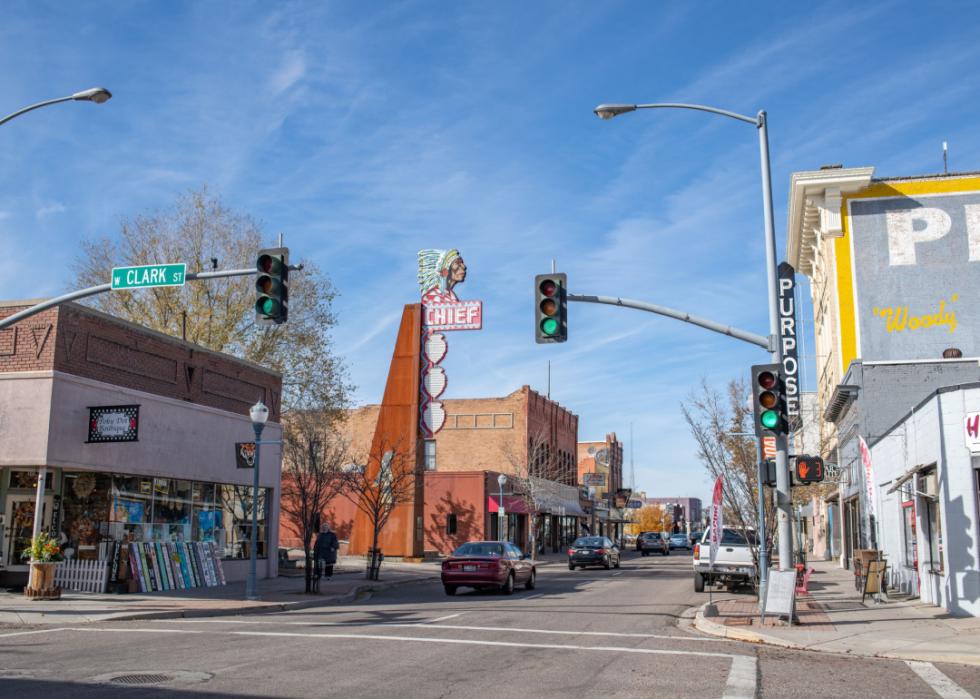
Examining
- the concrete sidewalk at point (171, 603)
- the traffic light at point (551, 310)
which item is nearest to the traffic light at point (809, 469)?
the traffic light at point (551, 310)

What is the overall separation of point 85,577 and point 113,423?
11.8 ft

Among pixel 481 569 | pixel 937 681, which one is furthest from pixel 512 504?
pixel 937 681

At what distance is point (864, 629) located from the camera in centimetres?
1515

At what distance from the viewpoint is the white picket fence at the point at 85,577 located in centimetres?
2053

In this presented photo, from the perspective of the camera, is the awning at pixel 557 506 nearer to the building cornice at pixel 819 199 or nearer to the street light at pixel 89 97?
the building cornice at pixel 819 199

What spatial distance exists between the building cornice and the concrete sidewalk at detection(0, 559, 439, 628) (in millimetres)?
20206

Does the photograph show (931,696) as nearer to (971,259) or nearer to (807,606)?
(807,606)

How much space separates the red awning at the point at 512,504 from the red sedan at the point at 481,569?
84.1 ft

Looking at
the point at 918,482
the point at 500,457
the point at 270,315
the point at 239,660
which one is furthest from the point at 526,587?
→ the point at 500,457

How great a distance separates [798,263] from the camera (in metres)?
41.9

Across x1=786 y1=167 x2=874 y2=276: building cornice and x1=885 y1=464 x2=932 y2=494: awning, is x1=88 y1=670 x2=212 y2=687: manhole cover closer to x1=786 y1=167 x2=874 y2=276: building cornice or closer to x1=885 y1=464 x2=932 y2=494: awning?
x1=885 y1=464 x2=932 y2=494: awning

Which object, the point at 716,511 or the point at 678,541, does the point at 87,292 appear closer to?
the point at 716,511

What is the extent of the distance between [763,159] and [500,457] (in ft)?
144

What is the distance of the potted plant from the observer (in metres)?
18.7
